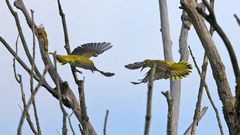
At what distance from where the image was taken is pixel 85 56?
214cm

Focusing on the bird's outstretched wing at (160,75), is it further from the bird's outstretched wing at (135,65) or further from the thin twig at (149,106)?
the thin twig at (149,106)

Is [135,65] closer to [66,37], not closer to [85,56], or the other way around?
[85,56]

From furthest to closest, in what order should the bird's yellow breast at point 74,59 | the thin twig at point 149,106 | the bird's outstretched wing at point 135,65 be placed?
1. the bird's outstretched wing at point 135,65
2. the bird's yellow breast at point 74,59
3. the thin twig at point 149,106

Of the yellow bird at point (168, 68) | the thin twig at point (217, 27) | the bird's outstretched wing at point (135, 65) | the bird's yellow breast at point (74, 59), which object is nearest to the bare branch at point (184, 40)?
the yellow bird at point (168, 68)

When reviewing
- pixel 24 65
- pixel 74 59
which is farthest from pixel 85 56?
pixel 24 65

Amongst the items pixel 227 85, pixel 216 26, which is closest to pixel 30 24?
pixel 227 85

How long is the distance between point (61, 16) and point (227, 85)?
61 centimetres

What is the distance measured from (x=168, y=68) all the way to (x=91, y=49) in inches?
13.8

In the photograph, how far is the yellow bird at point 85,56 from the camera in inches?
76.3

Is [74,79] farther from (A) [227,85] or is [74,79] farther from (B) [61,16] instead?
(A) [227,85]

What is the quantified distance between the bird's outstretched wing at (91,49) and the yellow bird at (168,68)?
8.0 inches

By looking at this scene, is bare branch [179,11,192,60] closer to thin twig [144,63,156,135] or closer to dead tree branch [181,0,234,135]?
dead tree branch [181,0,234,135]

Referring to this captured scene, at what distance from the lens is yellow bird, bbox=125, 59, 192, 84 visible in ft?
6.62

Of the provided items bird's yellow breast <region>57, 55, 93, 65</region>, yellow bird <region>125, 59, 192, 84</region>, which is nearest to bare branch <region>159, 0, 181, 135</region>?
yellow bird <region>125, 59, 192, 84</region>
